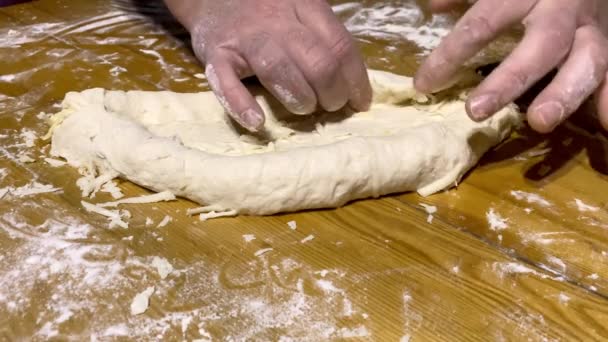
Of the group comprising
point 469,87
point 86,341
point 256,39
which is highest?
point 256,39

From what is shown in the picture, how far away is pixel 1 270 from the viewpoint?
96 cm

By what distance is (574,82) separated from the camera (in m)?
1.06

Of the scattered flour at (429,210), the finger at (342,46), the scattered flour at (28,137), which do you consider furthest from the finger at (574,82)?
the scattered flour at (28,137)

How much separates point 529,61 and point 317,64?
389 millimetres

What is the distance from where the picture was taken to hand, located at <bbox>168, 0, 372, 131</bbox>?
1.15m

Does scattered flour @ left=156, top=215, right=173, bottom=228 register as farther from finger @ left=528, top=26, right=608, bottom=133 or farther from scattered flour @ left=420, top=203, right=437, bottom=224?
finger @ left=528, top=26, right=608, bottom=133

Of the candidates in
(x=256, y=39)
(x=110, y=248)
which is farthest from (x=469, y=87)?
(x=110, y=248)

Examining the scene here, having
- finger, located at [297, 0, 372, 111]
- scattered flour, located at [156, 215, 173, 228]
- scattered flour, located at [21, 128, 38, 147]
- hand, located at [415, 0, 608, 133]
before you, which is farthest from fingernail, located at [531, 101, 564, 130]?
scattered flour, located at [21, 128, 38, 147]

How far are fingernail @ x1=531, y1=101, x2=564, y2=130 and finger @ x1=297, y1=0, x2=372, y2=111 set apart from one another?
0.36 meters

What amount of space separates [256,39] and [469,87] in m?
0.46

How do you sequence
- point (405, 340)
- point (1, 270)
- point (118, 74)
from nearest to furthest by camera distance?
point (405, 340) < point (1, 270) < point (118, 74)

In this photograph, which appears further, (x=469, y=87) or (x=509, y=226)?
(x=469, y=87)

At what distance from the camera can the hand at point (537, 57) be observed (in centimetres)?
102

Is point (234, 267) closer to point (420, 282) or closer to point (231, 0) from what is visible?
point (420, 282)
